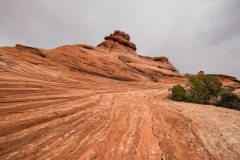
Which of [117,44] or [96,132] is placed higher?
[117,44]

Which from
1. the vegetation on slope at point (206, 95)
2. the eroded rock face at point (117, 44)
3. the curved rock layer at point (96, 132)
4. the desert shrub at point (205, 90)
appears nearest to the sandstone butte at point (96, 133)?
the curved rock layer at point (96, 132)

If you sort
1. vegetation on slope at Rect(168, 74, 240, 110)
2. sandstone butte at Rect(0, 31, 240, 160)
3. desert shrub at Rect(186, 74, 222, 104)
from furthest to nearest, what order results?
desert shrub at Rect(186, 74, 222, 104) < vegetation on slope at Rect(168, 74, 240, 110) < sandstone butte at Rect(0, 31, 240, 160)

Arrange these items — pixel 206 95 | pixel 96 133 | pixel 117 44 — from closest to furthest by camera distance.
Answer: pixel 96 133 → pixel 206 95 → pixel 117 44

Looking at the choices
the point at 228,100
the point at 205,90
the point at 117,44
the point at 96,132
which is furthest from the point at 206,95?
the point at 117,44

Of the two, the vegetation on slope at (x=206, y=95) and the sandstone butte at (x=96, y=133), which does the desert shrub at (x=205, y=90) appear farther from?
the sandstone butte at (x=96, y=133)

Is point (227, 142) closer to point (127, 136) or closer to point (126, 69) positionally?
point (127, 136)

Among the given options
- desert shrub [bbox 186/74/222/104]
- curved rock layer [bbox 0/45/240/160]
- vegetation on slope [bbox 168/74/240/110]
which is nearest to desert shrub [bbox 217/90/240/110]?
vegetation on slope [bbox 168/74/240/110]

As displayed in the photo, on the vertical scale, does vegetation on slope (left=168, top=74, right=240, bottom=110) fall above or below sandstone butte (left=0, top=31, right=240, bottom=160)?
above

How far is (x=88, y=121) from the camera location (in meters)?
5.37

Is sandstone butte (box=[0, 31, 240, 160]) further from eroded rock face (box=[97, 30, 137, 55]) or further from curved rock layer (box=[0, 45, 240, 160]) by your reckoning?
eroded rock face (box=[97, 30, 137, 55])

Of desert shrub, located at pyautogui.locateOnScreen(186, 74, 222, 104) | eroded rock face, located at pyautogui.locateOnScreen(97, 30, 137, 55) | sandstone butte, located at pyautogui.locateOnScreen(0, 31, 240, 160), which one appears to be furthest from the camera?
eroded rock face, located at pyautogui.locateOnScreen(97, 30, 137, 55)

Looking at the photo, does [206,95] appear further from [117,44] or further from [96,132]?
[117,44]

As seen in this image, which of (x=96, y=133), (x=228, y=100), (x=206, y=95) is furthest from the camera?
(x=206, y=95)

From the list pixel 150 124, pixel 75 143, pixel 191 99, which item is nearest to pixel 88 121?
pixel 75 143
